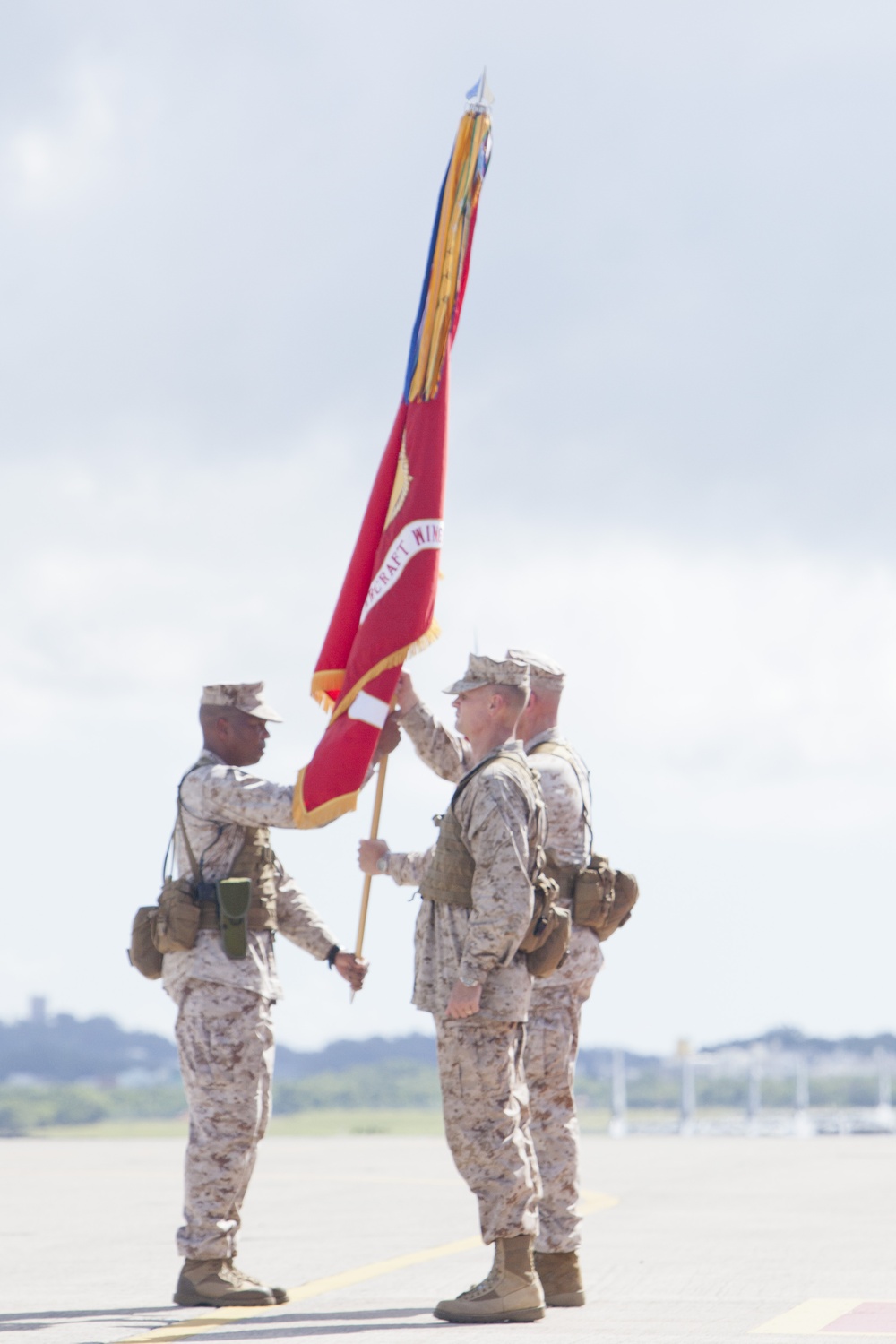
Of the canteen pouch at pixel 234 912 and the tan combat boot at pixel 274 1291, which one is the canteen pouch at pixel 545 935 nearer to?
the canteen pouch at pixel 234 912

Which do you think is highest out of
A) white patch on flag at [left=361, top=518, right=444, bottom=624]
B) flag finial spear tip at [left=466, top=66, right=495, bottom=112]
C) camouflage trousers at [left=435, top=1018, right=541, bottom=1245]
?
flag finial spear tip at [left=466, top=66, right=495, bottom=112]

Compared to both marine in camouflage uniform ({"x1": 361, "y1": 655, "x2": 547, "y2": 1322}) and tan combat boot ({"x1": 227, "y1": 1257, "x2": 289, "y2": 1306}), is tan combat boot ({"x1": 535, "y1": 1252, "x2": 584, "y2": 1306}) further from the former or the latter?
tan combat boot ({"x1": 227, "y1": 1257, "x2": 289, "y2": 1306})

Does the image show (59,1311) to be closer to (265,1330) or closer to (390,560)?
(265,1330)

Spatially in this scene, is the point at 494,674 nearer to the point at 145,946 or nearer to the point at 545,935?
the point at 545,935

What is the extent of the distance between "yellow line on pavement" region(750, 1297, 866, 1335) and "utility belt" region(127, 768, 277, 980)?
2.45m

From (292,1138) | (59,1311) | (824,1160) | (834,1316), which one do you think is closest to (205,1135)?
(59,1311)

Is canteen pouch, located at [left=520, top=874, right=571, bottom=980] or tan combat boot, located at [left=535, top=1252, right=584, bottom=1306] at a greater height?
canteen pouch, located at [left=520, top=874, right=571, bottom=980]

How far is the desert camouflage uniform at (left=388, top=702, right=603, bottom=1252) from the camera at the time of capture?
24.7 ft

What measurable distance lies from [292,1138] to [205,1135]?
13.7 m

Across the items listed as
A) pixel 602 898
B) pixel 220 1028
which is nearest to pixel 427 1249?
pixel 220 1028

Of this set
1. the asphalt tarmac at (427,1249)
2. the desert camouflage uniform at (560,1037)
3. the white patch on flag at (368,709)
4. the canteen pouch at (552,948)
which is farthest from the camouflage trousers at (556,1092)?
the white patch on flag at (368,709)

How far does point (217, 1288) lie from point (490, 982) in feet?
5.56

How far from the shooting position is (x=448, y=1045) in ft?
23.1

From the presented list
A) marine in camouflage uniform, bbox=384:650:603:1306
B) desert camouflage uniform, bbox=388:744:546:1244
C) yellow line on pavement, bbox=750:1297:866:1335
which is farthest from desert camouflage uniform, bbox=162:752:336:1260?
yellow line on pavement, bbox=750:1297:866:1335
